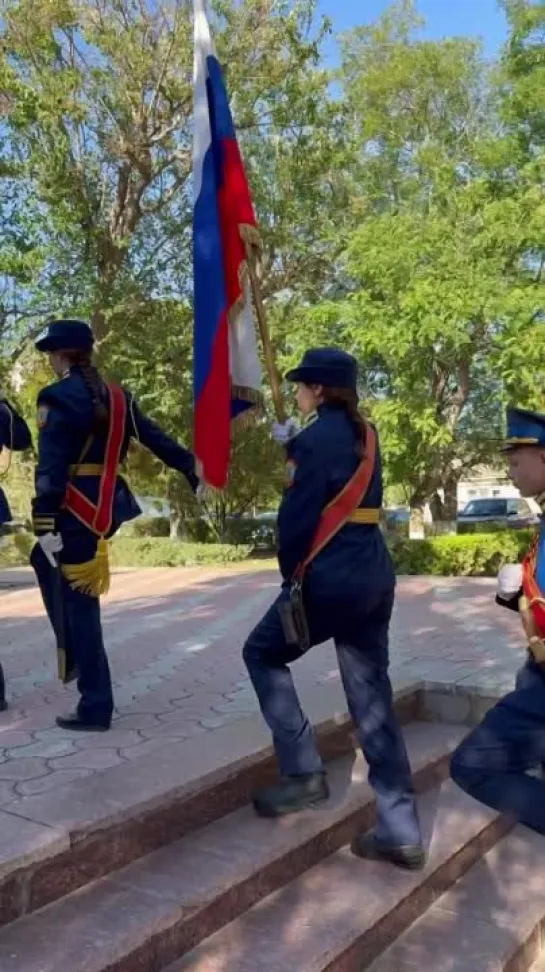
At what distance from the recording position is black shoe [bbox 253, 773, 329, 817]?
11.1 feet

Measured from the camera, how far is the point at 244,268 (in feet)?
13.0

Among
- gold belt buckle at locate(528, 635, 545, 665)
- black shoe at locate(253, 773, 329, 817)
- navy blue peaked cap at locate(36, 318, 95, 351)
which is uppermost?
navy blue peaked cap at locate(36, 318, 95, 351)

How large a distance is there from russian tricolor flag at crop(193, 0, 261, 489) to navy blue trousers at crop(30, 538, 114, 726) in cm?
80

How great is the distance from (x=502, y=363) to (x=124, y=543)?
9.57 m

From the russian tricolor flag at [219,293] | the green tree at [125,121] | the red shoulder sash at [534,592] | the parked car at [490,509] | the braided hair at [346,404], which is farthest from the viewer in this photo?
the parked car at [490,509]

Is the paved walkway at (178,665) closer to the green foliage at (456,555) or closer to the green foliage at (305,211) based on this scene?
the green foliage at (456,555)

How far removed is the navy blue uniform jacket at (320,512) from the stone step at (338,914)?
1.01 metres

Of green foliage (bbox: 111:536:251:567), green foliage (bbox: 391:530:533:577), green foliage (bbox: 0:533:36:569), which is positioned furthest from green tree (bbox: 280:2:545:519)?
green foliage (bbox: 0:533:36:569)

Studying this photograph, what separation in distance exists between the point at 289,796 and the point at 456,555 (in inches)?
409

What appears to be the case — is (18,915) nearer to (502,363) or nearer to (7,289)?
(502,363)

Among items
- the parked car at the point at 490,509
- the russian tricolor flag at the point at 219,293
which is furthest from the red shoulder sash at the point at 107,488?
the parked car at the point at 490,509

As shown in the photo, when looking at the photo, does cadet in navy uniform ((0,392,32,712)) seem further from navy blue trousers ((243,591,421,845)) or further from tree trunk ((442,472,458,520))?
tree trunk ((442,472,458,520))

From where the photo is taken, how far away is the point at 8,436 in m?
4.55

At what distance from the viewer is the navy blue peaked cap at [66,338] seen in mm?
3941
